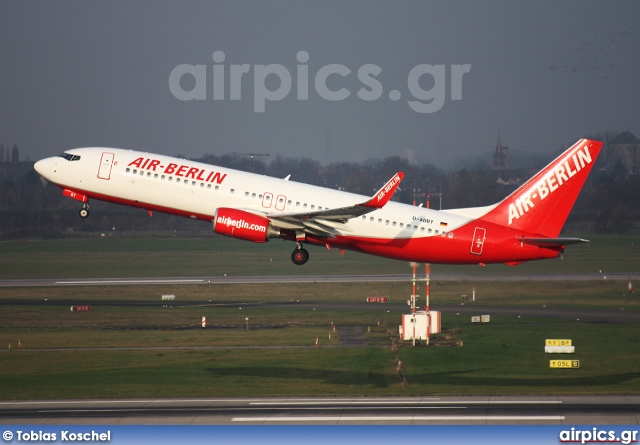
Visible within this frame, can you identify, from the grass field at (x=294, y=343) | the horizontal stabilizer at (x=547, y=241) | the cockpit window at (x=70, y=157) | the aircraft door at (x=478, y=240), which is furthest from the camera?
the cockpit window at (x=70, y=157)

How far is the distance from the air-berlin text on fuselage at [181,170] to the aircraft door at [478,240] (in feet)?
53.0

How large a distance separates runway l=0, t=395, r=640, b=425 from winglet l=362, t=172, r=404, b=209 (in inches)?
440

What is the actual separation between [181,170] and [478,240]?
62.5 ft

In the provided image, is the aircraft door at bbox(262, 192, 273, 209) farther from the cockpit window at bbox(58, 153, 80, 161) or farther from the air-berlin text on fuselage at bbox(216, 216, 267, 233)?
the cockpit window at bbox(58, 153, 80, 161)

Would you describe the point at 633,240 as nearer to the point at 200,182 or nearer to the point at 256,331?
the point at 256,331

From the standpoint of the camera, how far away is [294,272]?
121 metres

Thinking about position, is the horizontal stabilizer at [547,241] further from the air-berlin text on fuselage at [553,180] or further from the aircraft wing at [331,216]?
the aircraft wing at [331,216]

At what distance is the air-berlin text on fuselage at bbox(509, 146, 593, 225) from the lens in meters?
62.7

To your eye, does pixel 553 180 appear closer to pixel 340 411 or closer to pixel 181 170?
pixel 340 411

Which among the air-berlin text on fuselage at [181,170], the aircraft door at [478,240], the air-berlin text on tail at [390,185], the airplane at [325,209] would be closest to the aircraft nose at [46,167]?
the airplane at [325,209]

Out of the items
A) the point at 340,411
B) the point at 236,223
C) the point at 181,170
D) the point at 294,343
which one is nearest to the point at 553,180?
the point at 236,223

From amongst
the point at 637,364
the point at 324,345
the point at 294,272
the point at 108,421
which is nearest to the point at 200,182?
A: the point at 108,421

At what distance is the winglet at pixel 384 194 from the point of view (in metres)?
54.8

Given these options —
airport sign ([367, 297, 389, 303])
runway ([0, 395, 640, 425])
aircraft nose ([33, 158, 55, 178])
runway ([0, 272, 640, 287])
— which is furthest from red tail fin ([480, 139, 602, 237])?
runway ([0, 272, 640, 287])
